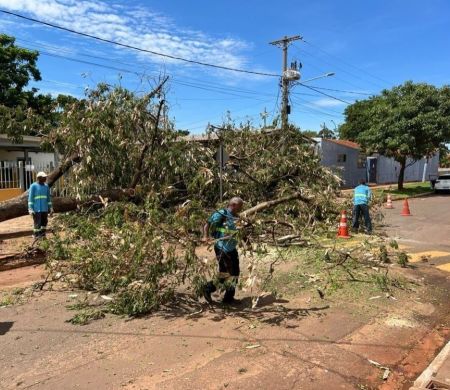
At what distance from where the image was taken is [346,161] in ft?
116

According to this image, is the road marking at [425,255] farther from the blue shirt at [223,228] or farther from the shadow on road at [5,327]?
the shadow on road at [5,327]

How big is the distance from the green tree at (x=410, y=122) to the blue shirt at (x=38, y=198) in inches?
867

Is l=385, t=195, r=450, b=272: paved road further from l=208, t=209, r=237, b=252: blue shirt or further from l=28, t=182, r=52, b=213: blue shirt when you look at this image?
l=28, t=182, r=52, b=213: blue shirt

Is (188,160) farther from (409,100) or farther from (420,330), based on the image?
(409,100)

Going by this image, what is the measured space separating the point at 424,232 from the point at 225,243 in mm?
9194

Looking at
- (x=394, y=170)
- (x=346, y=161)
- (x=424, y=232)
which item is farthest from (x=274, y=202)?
(x=394, y=170)

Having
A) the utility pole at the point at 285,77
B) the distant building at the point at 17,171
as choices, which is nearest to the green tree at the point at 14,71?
the distant building at the point at 17,171

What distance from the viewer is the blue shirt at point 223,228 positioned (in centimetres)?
617

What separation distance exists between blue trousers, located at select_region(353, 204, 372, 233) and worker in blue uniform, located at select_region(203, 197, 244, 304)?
700 centimetres

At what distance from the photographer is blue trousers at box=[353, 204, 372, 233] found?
40.8 ft

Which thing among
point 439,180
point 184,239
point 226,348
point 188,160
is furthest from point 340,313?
point 439,180

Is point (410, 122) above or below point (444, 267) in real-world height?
above

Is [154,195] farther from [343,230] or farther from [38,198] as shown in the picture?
[343,230]

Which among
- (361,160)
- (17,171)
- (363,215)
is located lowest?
(363,215)
